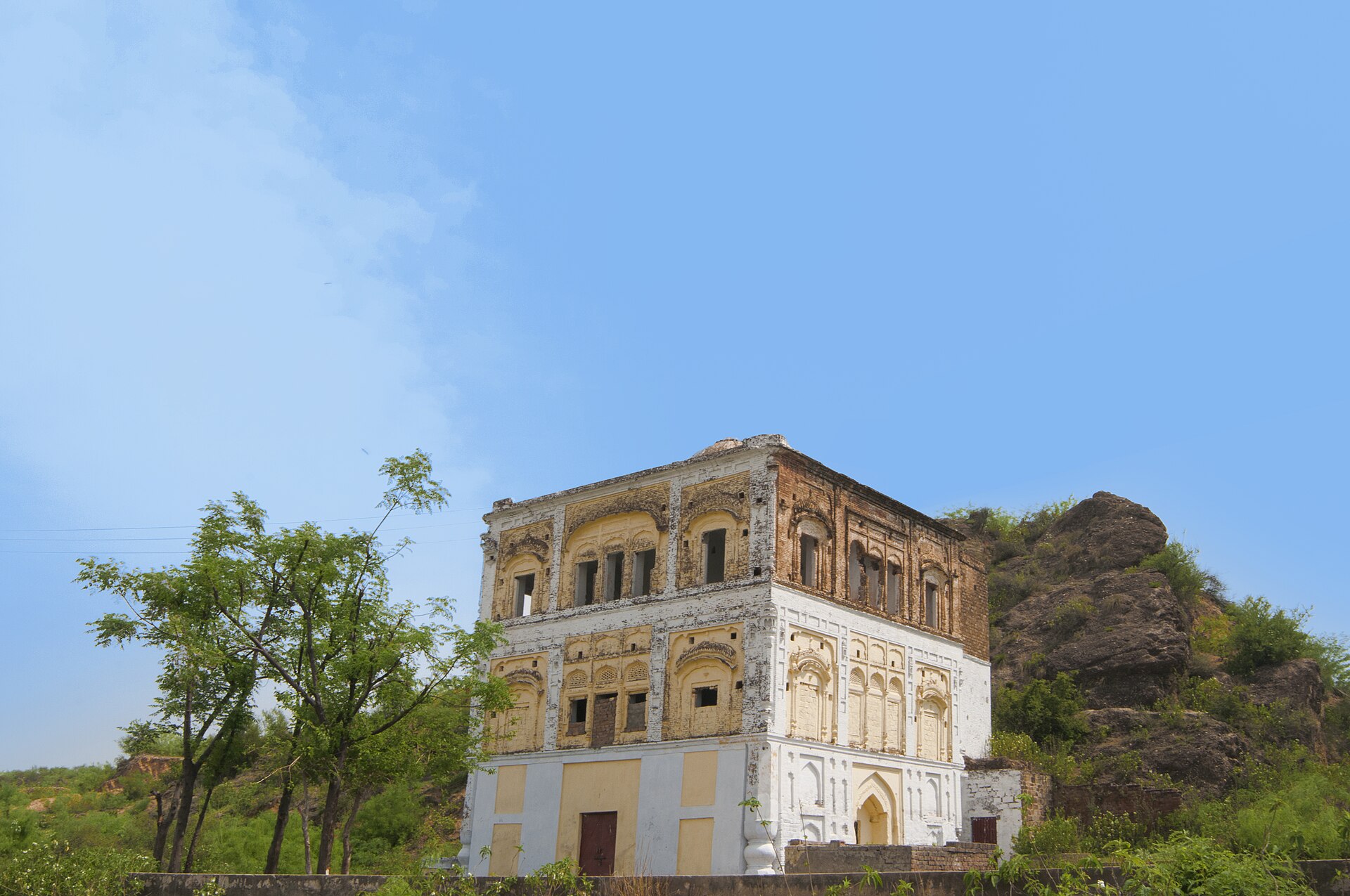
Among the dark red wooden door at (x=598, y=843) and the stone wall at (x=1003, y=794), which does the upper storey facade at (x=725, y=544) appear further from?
the dark red wooden door at (x=598, y=843)

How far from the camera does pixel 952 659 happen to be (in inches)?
1133

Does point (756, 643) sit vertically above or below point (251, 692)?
above

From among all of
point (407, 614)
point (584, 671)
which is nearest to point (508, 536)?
point (584, 671)

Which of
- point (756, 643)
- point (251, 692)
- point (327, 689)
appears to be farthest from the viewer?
point (756, 643)

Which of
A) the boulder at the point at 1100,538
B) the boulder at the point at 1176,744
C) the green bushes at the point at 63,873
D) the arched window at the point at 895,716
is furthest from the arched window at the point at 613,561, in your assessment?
the boulder at the point at 1100,538

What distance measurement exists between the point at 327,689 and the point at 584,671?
25.9ft

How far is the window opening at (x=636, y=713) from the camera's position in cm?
2492

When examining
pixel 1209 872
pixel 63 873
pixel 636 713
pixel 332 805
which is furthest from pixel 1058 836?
pixel 63 873

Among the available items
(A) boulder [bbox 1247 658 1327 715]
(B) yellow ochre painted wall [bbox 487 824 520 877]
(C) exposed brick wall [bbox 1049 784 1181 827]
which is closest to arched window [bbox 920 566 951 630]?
(C) exposed brick wall [bbox 1049 784 1181 827]

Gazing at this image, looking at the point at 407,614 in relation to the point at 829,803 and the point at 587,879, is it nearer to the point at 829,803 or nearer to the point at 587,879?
the point at 587,879

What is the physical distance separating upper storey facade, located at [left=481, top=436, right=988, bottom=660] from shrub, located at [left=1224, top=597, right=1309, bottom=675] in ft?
42.3

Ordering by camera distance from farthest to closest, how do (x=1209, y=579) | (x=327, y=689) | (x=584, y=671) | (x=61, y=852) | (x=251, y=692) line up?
(x=1209, y=579) < (x=584, y=671) < (x=251, y=692) < (x=327, y=689) < (x=61, y=852)

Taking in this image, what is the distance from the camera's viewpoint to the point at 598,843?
24.6 m

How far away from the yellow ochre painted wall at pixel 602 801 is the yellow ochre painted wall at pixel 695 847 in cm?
119
